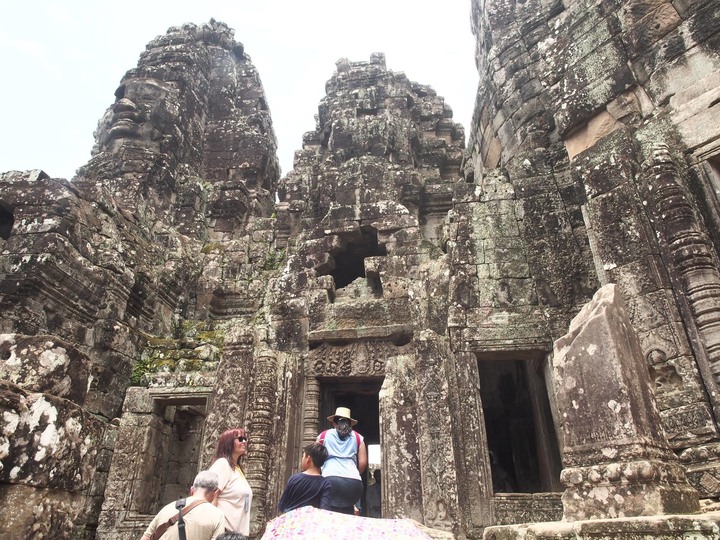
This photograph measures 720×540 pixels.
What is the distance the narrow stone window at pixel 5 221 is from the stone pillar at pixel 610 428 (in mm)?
A: 9194

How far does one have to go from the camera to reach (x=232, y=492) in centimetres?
411

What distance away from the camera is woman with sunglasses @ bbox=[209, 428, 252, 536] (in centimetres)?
404

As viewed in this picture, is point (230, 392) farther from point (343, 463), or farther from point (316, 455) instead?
point (316, 455)

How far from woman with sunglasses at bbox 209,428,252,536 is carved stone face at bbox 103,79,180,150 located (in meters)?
12.3

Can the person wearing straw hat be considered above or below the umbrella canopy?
above

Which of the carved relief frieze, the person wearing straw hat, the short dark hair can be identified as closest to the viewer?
the short dark hair

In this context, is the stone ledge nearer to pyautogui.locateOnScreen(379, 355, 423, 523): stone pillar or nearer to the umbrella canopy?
the umbrella canopy

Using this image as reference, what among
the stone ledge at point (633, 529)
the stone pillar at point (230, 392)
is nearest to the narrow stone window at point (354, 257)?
the stone pillar at point (230, 392)

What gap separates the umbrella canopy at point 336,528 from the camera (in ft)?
7.94

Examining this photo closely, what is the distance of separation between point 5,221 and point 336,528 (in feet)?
30.1

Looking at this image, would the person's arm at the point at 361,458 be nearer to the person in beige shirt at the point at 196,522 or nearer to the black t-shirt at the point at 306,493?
the black t-shirt at the point at 306,493

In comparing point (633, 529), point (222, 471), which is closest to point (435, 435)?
point (222, 471)

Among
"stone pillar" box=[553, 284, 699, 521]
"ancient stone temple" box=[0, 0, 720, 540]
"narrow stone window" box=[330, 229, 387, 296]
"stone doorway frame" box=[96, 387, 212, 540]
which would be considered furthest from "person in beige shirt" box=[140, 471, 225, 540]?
"narrow stone window" box=[330, 229, 387, 296]

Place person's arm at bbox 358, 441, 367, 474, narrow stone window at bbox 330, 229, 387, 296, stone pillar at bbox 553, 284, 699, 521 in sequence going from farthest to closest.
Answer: narrow stone window at bbox 330, 229, 387, 296, person's arm at bbox 358, 441, 367, 474, stone pillar at bbox 553, 284, 699, 521
